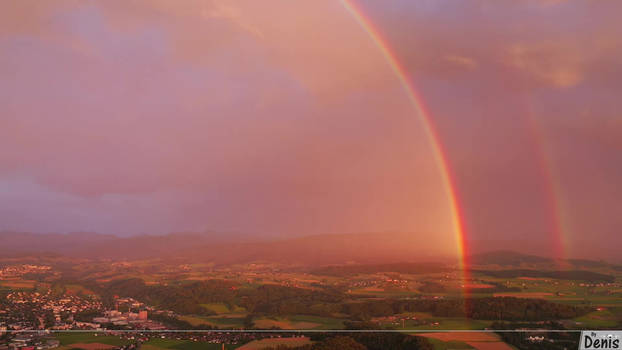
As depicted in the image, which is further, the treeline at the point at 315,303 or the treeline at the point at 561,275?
the treeline at the point at 561,275

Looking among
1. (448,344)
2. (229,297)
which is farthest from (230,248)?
(448,344)

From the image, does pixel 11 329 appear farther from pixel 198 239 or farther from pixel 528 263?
pixel 198 239

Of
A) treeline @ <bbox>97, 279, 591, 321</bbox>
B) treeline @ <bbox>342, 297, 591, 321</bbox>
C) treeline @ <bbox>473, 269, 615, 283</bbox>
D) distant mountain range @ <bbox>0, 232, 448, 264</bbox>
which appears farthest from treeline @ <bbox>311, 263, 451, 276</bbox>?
treeline @ <bbox>342, 297, 591, 321</bbox>

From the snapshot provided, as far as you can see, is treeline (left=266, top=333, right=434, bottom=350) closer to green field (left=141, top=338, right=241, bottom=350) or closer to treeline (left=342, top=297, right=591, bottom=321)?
green field (left=141, top=338, right=241, bottom=350)

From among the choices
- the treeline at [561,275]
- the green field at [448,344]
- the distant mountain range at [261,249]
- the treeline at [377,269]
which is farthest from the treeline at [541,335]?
the distant mountain range at [261,249]

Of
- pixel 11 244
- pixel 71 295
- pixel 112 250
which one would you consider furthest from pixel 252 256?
pixel 11 244

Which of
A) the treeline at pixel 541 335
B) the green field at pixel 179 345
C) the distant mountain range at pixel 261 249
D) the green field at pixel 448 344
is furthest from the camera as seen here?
the distant mountain range at pixel 261 249

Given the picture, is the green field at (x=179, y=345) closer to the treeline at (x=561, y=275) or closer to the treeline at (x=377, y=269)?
the treeline at (x=377, y=269)
